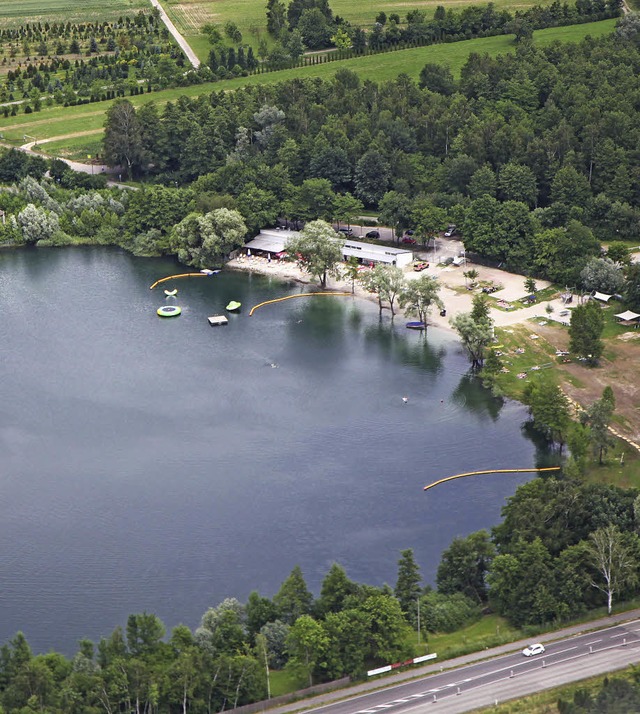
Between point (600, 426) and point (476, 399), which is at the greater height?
point (600, 426)

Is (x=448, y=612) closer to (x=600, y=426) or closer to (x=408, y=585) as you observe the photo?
(x=408, y=585)

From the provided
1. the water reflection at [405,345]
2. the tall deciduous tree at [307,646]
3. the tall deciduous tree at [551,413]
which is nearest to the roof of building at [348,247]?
the water reflection at [405,345]

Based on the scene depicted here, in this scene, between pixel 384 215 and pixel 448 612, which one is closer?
pixel 448 612

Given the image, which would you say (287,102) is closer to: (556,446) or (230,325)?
(230,325)

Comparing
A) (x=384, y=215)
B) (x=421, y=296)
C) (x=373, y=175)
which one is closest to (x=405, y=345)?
(x=421, y=296)

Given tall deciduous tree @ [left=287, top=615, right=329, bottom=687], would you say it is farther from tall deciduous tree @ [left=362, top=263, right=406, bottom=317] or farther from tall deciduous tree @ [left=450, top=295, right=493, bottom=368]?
tall deciduous tree @ [left=362, top=263, right=406, bottom=317]

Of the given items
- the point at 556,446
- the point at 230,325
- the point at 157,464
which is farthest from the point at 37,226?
the point at 556,446

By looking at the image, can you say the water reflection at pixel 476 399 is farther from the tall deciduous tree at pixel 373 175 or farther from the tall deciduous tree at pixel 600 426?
the tall deciduous tree at pixel 373 175
